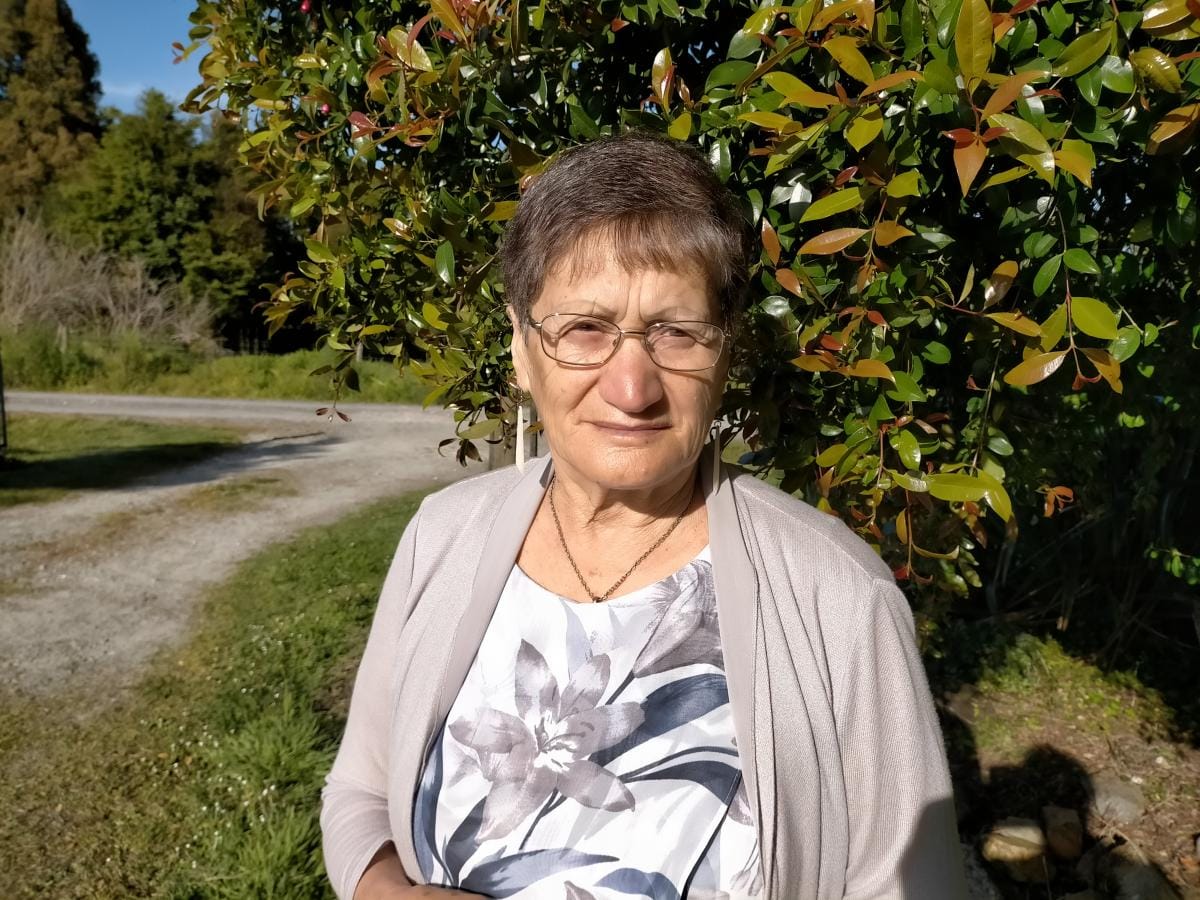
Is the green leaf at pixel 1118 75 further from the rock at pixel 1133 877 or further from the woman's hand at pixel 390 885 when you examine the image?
the rock at pixel 1133 877

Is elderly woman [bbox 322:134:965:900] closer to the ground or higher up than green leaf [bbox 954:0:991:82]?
closer to the ground

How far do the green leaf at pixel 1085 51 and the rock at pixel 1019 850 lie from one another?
9.72ft

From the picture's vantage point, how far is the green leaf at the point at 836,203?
1383mm

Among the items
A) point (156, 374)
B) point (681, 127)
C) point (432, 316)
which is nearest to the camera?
point (681, 127)

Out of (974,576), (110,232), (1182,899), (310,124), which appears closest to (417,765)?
(974,576)

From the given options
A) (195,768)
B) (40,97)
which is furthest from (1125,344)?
(40,97)

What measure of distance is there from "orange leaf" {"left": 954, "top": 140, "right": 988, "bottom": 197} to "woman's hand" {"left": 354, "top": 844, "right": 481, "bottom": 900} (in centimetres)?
138

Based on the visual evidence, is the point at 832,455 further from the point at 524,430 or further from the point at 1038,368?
the point at 524,430

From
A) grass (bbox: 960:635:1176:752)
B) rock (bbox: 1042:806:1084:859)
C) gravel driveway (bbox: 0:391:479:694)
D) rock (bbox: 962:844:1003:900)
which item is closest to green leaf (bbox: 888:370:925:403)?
rock (bbox: 962:844:1003:900)

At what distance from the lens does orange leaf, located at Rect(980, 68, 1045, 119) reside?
1.12m

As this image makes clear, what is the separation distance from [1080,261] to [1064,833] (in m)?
2.87

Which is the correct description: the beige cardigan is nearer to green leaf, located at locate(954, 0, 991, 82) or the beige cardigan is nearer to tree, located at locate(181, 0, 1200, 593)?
tree, located at locate(181, 0, 1200, 593)

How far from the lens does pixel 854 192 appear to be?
4.57ft

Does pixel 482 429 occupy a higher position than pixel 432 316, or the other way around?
pixel 432 316
